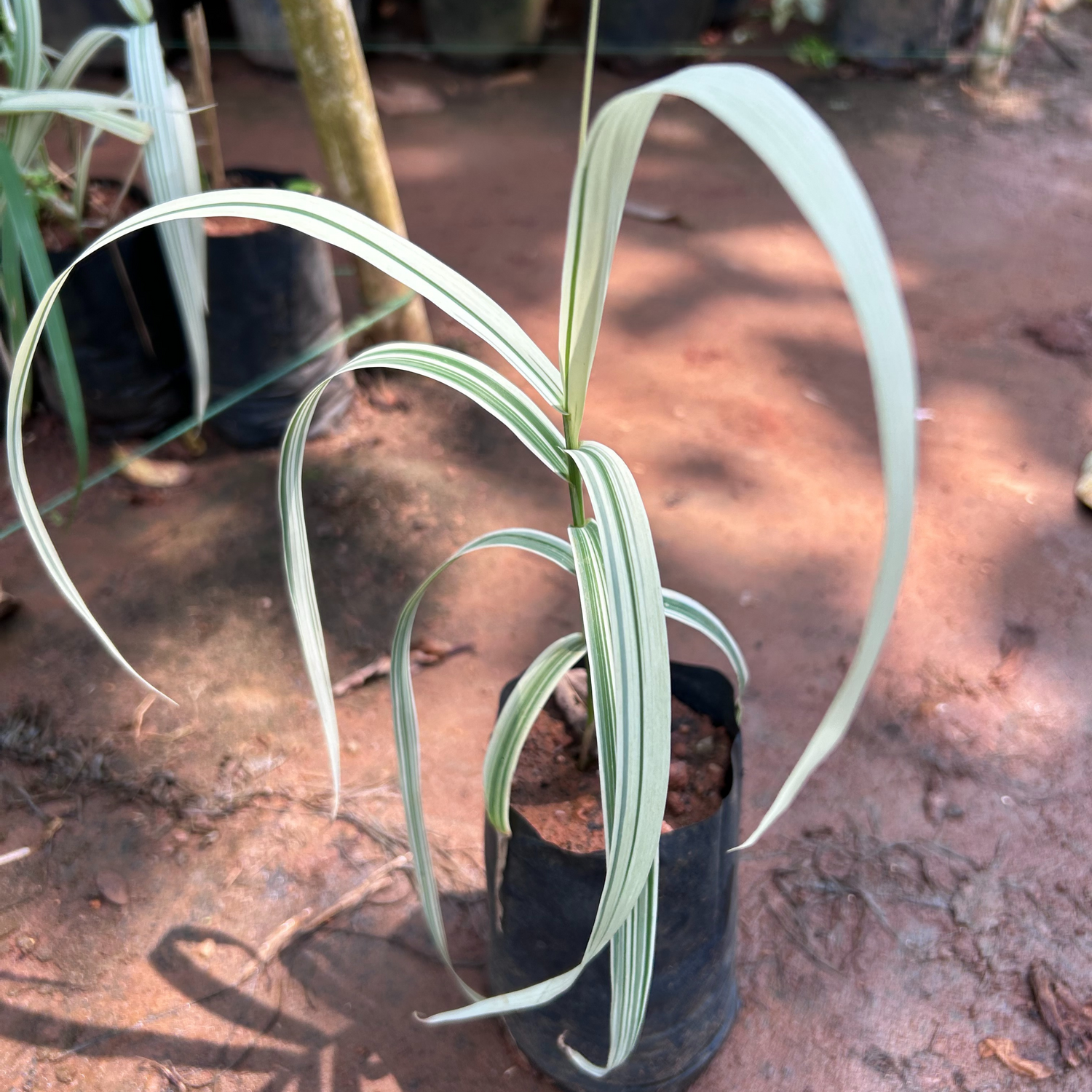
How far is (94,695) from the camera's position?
4.92ft

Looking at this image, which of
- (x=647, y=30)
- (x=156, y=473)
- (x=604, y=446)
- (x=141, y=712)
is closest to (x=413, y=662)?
(x=141, y=712)

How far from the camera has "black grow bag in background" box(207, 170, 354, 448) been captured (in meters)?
1.77

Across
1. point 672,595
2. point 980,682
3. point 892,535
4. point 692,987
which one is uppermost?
point 892,535

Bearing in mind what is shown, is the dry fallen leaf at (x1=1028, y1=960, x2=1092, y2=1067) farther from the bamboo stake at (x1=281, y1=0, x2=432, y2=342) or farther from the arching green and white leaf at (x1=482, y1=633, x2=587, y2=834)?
the bamboo stake at (x1=281, y1=0, x2=432, y2=342)

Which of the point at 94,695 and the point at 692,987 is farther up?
the point at 692,987

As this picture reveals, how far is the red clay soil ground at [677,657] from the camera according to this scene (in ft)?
3.79

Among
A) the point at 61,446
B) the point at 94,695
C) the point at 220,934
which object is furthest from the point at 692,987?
the point at 61,446

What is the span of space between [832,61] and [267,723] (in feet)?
10.7

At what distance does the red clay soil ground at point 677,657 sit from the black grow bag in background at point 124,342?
141mm

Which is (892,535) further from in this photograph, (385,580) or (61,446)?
(61,446)

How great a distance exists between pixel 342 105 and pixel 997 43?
8.55 feet

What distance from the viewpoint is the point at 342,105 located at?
1798mm

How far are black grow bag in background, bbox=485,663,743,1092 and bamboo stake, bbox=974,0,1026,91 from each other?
3.26m

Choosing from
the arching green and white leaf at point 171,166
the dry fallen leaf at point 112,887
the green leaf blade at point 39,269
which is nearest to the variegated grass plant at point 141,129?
the arching green and white leaf at point 171,166
